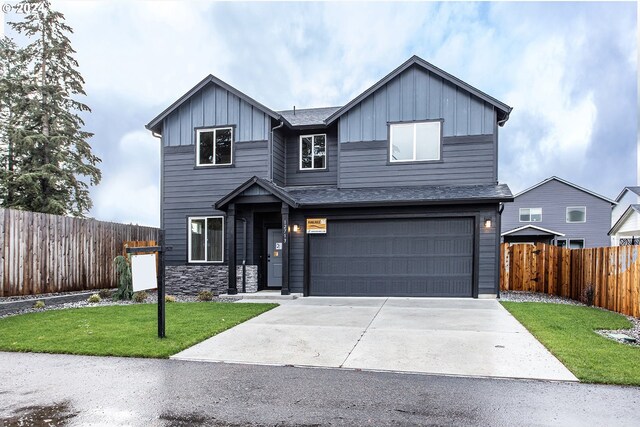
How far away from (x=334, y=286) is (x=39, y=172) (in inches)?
571

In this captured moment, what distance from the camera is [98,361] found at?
5391mm

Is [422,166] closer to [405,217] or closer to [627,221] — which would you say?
[405,217]

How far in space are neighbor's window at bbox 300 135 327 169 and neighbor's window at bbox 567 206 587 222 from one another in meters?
23.2

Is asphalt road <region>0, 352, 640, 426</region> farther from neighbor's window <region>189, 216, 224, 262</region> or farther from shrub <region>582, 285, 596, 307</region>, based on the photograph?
neighbor's window <region>189, 216, 224, 262</region>

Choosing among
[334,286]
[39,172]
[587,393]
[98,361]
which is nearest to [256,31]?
[39,172]

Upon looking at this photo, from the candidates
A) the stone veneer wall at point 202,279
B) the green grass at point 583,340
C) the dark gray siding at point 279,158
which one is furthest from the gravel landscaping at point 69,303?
the green grass at point 583,340

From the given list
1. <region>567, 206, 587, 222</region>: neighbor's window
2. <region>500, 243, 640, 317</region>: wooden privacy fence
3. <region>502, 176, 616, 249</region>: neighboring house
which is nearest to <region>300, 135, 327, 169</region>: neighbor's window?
<region>500, 243, 640, 317</region>: wooden privacy fence

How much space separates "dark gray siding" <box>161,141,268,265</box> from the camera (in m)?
13.0

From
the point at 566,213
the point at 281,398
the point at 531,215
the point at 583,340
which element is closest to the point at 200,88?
the point at 281,398

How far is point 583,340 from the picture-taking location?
6273mm

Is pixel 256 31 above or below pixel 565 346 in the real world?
above

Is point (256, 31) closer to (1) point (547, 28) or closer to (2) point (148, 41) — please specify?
(2) point (148, 41)

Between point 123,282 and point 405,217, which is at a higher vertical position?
point 405,217

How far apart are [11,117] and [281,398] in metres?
21.2
